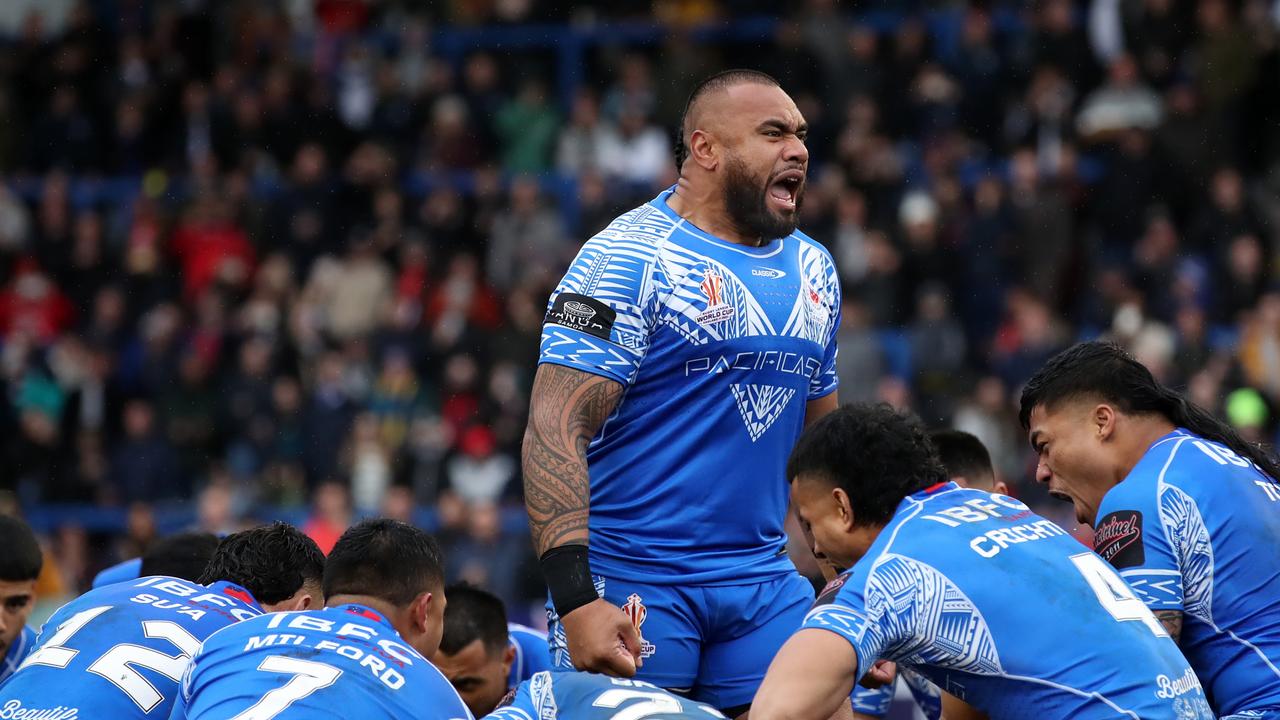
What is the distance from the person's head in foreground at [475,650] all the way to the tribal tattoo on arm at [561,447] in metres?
1.94

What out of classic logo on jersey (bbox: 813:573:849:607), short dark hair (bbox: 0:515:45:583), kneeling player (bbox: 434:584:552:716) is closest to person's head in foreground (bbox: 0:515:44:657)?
short dark hair (bbox: 0:515:45:583)

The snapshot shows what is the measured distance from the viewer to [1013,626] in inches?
178

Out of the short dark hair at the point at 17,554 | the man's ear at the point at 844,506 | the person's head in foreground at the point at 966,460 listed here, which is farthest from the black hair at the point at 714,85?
the short dark hair at the point at 17,554

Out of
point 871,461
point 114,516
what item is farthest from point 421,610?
point 114,516

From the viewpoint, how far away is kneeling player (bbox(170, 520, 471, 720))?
15.3ft

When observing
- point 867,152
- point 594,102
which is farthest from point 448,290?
point 867,152

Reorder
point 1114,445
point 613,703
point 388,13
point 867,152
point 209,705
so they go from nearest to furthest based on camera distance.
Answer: point 613,703
point 209,705
point 1114,445
point 867,152
point 388,13

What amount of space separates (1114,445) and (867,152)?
38.0ft

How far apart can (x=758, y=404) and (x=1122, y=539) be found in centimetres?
125

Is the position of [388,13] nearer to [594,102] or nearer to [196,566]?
[594,102]

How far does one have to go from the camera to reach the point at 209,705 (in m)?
4.74

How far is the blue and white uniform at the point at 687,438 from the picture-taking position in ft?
16.9

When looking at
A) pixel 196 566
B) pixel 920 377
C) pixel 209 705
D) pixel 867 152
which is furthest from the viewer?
pixel 867 152

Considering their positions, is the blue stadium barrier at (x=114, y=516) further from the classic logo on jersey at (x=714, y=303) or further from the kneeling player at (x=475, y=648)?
the classic logo on jersey at (x=714, y=303)
